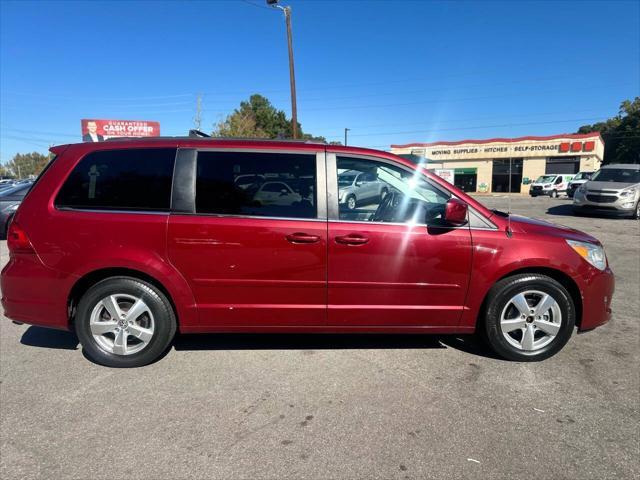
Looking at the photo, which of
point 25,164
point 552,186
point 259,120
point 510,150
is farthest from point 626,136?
point 25,164

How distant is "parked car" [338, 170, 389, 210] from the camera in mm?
3479

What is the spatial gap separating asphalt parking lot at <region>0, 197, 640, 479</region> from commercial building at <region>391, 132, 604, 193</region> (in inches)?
1497

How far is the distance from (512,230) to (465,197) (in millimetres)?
468

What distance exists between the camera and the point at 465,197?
350cm

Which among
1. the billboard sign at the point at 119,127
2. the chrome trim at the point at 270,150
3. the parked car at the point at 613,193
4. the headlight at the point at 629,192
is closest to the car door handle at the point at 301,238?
the chrome trim at the point at 270,150

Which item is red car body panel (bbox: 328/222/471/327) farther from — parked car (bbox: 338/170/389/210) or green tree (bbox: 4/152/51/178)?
green tree (bbox: 4/152/51/178)

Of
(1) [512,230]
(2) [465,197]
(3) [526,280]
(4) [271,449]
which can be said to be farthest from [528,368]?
(4) [271,449]

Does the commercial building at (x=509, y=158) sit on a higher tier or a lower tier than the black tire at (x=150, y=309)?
higher

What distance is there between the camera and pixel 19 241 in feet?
11.0

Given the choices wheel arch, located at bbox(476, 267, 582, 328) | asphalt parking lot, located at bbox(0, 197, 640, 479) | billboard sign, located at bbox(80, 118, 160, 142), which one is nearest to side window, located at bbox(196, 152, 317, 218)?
asphalt parking lot, located at bbox(0, 197, 640, 479)

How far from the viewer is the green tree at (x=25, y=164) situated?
133 m

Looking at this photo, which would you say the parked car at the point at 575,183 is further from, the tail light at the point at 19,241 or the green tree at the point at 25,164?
the green tree at the point at 25,164

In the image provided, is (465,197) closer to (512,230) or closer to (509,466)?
(512,230)

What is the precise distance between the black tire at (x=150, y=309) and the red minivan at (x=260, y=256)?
0.5 inches
